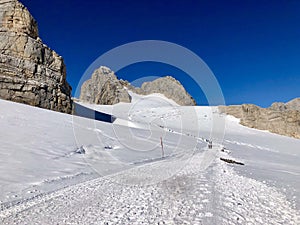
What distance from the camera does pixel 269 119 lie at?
2277 inches

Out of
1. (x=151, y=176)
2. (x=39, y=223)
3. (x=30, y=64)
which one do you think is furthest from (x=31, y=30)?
(x=39, y=223)

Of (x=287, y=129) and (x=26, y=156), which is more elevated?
(x=287, y=129)

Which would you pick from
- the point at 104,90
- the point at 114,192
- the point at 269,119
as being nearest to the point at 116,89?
the point at 104,90

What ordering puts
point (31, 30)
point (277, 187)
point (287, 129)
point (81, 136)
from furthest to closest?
point (287, 129), point (31, 30), point (81, 136), point (277, 187)

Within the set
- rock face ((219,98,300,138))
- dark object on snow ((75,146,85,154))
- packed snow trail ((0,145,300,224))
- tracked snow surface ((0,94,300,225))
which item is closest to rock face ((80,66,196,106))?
rock face ((219,98,300,138))

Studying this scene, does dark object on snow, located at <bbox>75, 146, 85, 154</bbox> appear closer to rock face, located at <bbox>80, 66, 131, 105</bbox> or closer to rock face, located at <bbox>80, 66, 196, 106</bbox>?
rock face, located at <bbox>80, 66, 131, 105</bbox>

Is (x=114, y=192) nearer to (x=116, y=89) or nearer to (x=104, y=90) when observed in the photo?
(x=116, y=89)

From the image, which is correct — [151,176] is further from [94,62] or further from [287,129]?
[287,129]

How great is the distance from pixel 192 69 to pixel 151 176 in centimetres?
623

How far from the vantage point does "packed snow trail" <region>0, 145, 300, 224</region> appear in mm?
5277

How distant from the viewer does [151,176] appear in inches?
395

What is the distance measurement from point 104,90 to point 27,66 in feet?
239

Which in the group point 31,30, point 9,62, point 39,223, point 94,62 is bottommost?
point 39,223

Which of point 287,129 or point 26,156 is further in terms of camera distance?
point 287,129
